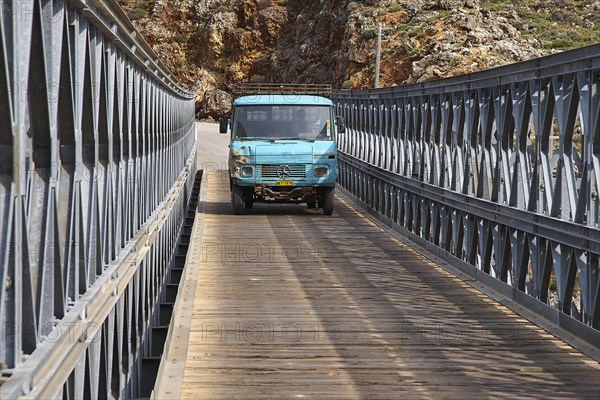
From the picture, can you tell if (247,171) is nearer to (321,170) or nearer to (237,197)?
(237,197)

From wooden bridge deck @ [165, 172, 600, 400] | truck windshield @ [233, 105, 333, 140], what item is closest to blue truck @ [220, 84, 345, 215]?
truck windshield @ [233, 105, 333, 140]

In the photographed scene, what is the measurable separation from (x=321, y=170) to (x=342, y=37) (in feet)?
155

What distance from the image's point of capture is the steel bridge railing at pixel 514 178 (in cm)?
842

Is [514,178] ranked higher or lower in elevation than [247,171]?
higher

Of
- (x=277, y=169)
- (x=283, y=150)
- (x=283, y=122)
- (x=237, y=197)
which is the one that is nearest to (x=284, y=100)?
(x=283, y=122)

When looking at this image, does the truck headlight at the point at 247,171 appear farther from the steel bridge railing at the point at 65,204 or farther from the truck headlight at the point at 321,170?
the steel bridge railing at the point at 65,204

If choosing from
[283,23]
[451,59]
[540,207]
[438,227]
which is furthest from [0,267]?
[283,23]

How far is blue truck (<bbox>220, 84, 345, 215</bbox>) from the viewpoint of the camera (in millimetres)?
19734

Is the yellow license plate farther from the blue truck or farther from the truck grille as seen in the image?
the truck grille

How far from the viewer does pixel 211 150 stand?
50.2 m

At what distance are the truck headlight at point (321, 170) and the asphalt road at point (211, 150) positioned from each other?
20.1 meters

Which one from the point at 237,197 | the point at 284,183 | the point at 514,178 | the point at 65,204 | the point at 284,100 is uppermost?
the point at 284,100

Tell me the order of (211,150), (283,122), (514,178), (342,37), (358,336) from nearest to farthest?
(358,336) < (514,178) < (283,122) < (211,150) < (342,37)

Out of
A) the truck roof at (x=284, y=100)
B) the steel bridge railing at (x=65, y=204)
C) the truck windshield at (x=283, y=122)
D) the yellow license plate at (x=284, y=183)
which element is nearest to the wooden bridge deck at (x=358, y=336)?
the steel bridge railing at (x=65, y=204)
